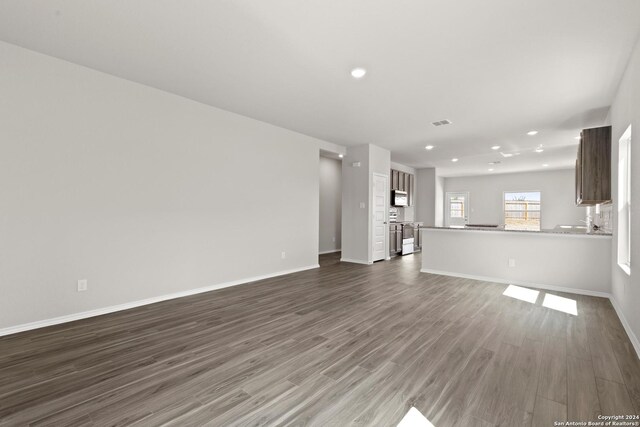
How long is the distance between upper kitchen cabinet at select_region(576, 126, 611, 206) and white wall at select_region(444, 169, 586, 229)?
295 inches

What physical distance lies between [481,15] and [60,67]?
4165 millimetres

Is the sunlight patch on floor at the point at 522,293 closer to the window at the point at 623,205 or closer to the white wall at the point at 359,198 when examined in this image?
the window at the point at 623,205

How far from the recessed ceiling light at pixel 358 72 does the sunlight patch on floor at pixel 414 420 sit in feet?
10.4

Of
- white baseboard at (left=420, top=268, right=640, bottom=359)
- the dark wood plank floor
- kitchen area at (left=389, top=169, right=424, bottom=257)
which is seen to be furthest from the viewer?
kitchen area at (left=389, top=169, right=424, bottom=257)

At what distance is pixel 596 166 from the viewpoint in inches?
160

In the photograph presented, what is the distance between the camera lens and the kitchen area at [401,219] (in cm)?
824

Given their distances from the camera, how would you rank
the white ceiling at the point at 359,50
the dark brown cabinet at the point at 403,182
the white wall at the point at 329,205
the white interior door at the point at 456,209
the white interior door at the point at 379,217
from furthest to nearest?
the white interior door at the point at 456,209, the dark brown cabinet at the point at 403,182, the white wall at the point at 329,205, the white interior door at the point at 379,217, the white ceiling at the point at 359,50

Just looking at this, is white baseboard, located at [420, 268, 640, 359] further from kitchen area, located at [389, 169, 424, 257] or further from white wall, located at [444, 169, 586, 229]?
white wall, located at [444, 169, 586, 229]

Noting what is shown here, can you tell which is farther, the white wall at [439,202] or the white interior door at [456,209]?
the white interior door at [456,209]

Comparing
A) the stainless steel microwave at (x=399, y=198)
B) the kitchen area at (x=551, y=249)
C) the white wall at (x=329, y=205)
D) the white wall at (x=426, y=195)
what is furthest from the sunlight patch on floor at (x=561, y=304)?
the white wall at (x=426, y=195)

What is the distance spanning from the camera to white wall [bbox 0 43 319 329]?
2.96 meters

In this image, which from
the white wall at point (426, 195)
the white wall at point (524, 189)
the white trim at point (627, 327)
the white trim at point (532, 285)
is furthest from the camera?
the white wall at point (426, 195)

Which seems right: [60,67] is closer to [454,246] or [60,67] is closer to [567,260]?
[454,246]

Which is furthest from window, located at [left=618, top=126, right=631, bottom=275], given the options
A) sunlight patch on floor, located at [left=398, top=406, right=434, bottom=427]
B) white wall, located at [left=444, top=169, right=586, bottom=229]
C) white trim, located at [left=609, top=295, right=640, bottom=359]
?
white wall, located at [left=444, top=169, right=586, bottom=229]
